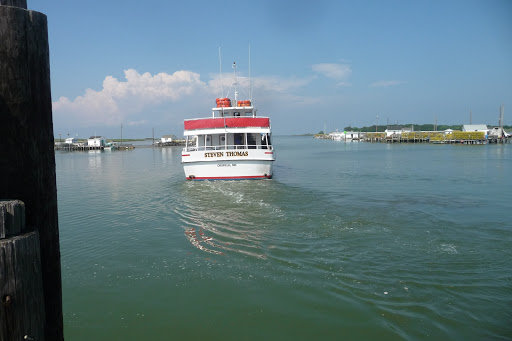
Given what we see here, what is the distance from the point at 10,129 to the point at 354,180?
2117 cm

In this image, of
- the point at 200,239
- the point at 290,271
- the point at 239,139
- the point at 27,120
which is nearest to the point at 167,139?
the point at 239,139

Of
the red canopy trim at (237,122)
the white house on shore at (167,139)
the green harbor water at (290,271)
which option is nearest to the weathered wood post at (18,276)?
the green harbor water at (290,271)

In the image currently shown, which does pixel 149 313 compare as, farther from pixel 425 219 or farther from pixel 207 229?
pixel 425 219

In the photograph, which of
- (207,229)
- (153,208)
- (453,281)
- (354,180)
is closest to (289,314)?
(453,281)

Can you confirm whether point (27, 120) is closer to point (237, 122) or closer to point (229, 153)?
point (229, 153)

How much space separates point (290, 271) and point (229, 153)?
13.5m

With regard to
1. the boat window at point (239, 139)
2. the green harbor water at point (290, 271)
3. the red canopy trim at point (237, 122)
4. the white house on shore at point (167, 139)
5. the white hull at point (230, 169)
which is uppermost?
the white house on shore at point (167, 139)

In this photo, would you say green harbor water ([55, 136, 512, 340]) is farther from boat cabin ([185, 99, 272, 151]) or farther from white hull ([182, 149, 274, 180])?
boat cabin ([185, 99, 272, 151])

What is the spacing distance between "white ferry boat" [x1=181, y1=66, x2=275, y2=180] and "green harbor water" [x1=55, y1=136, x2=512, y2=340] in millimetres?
6221

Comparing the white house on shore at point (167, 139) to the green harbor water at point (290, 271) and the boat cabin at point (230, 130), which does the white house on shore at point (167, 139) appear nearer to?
the boat cabin at point (230, 130)

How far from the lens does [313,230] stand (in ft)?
31.7

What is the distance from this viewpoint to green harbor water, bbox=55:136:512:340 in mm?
5039

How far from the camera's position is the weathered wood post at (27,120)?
1.85 meters

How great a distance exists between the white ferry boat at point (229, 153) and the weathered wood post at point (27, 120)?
16.7 metres
